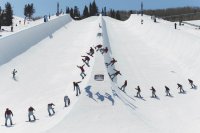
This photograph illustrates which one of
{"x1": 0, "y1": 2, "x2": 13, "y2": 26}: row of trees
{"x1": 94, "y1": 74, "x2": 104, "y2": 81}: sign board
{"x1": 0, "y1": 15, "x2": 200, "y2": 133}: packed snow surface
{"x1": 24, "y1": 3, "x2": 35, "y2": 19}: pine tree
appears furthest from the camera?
{"x1": 24, "y1": 3, "x2": 35, "y2": 19}: pine tree

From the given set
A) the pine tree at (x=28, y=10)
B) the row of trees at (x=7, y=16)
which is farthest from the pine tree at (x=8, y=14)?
the pine tree at (x=28, y=10)

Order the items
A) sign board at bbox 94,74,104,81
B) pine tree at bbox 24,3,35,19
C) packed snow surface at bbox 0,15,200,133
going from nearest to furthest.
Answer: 1. packed snow surface at bbox 0,15,200,133
2. sign board at bbox 94,74,104,81
3. pine tree at bbox 24,3,35,19

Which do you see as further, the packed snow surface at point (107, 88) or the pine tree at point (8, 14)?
the pine tree at point (8, 14)

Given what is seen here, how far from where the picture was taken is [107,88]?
31.7 m

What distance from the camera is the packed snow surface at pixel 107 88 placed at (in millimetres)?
26875

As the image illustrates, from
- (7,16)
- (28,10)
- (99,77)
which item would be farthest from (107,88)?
(28,10)

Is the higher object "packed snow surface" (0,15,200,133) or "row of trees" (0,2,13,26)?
"row of trees" (0,2,13,26)

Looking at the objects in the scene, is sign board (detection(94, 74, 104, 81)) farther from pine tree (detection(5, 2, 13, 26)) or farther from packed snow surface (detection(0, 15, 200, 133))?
pine tree (detection(5, 2, 13, 26))

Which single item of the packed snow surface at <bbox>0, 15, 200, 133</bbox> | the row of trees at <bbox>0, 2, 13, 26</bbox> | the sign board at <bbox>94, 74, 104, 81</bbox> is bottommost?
the packed snow surface at <bbox>0, 15, 200, 133</bbox>

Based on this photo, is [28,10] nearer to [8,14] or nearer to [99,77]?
[8,14]

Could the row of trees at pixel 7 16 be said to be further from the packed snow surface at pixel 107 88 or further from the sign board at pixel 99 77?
the sign board at pixel 99 77

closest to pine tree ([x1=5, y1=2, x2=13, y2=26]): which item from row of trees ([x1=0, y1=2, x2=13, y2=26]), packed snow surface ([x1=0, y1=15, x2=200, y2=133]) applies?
row of trees ([x1=0, y1=2, x2=13, y2=26])

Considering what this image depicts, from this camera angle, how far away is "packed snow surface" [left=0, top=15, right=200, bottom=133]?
88.2 ft

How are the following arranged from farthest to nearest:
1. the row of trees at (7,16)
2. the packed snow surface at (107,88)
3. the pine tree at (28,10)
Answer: the pine tree at (28,10) < the row of trees at (7,16) < the packed snow surface at (107,88)
